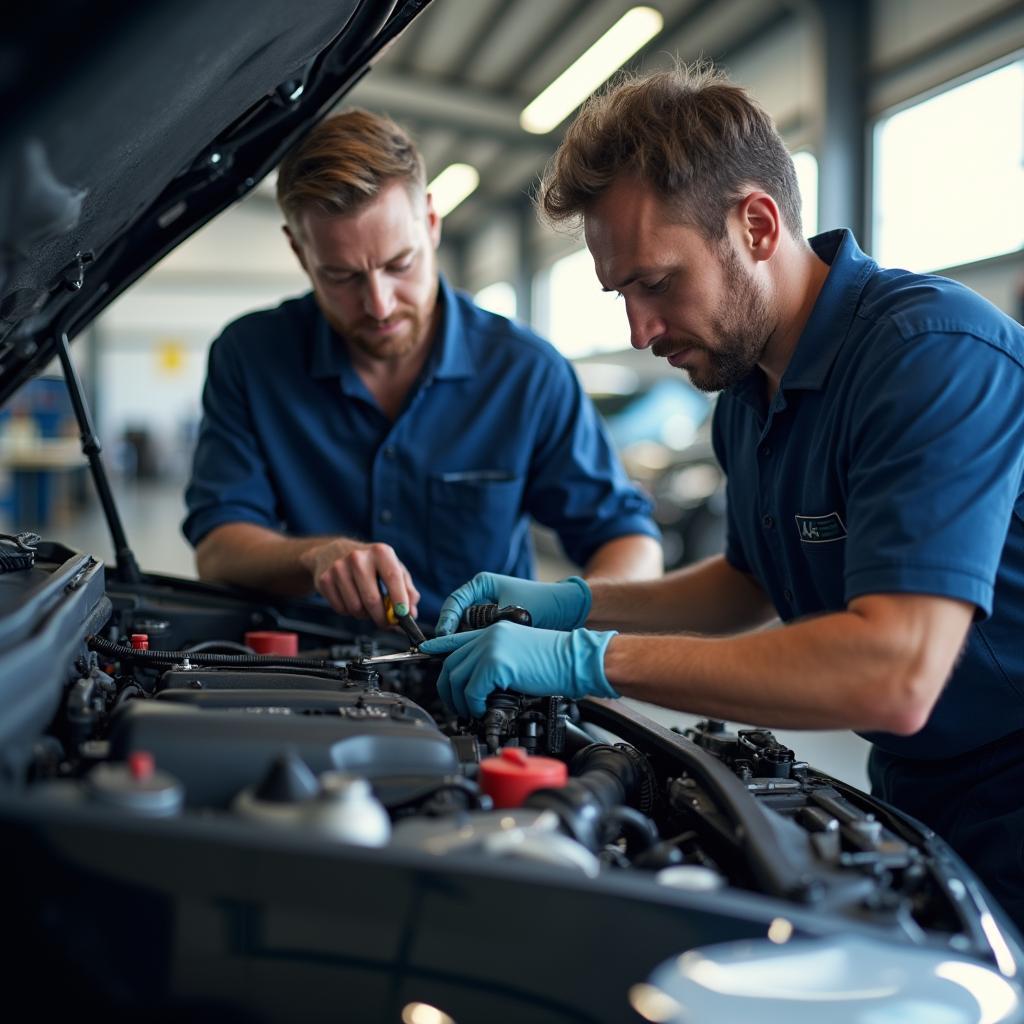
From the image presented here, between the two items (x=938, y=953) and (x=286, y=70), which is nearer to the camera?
(x=938, y=953)

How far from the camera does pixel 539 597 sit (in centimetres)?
158

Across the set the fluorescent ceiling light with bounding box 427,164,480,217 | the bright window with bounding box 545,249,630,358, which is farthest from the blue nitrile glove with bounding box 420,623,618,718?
the fluorescent ceiling light with bounding box 427,164,480,217

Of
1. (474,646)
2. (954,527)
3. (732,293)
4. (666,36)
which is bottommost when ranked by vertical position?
(474,646)

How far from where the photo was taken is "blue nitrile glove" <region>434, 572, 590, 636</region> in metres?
1.57

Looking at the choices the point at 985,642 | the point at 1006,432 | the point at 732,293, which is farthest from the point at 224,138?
the point at 985,642

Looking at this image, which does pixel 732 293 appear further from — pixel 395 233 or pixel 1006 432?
pixel 395 233

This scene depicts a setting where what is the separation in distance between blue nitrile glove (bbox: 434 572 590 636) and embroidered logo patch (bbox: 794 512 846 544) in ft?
1.27

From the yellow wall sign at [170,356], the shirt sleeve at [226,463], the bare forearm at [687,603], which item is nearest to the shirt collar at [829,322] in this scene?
the bare forearm at [687,603]

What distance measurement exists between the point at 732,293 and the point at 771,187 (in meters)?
0.15

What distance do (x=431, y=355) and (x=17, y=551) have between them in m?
0.89

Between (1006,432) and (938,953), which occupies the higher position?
(1006,432)

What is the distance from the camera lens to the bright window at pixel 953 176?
17.3 feet

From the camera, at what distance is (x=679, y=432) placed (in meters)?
8.00

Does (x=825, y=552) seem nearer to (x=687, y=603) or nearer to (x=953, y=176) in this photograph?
(x=687, y=603)
